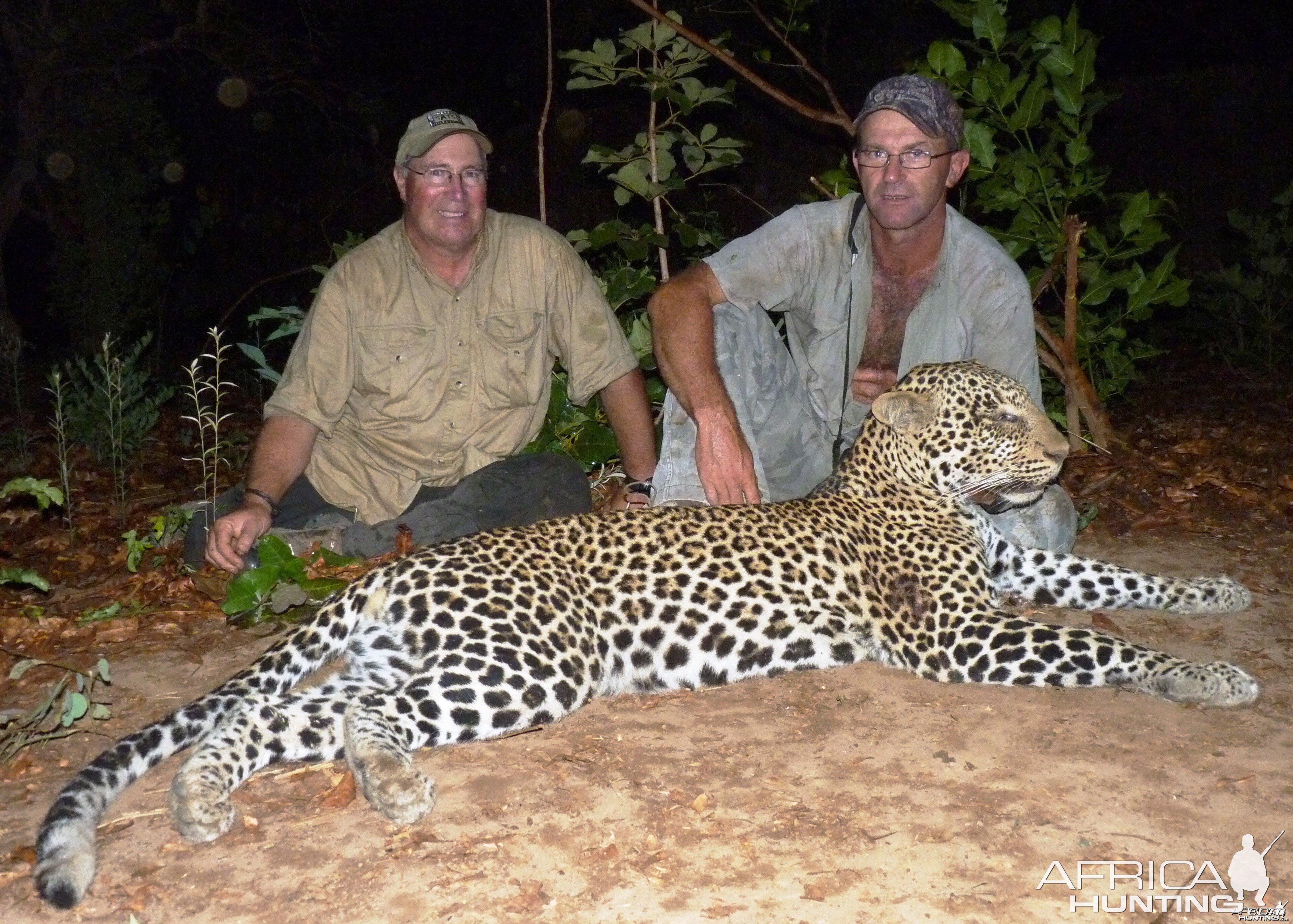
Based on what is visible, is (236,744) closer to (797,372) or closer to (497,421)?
(497,421)

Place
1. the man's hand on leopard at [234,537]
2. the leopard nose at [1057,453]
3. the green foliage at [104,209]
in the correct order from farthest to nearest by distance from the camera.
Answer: the green foliage at [104,209] < the man's hand on leopard at [234,537] < the leopard nose at [1057,453]

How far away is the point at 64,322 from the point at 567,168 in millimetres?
8709

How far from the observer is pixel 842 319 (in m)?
5.96

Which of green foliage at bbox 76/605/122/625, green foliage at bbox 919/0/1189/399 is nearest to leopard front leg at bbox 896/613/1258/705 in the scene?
green foliage at bbox 919/0/1189/399

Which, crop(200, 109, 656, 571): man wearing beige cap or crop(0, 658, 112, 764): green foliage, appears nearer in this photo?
crop(0, 658, 112, 764): green foliage

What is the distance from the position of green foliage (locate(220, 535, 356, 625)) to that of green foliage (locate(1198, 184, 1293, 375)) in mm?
8343

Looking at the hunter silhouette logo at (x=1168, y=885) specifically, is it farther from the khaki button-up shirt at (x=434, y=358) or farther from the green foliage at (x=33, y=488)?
the khaki button-up shirt at (x=434, y=358)

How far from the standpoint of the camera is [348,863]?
340cm

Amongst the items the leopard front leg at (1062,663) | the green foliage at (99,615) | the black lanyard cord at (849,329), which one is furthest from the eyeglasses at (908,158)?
the green foliage at (99,615)

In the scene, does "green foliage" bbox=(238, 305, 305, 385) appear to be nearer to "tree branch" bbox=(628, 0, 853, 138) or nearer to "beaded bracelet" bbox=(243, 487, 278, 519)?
"beaded bracelet" bbox=(243, 487, 278, 519)

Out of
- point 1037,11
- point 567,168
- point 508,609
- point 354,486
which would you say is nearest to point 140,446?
point 354,486

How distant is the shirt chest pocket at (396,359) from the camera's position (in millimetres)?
6102

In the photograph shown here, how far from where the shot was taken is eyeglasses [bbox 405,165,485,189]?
5.89m

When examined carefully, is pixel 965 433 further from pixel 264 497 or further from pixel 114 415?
pixel 114 415
